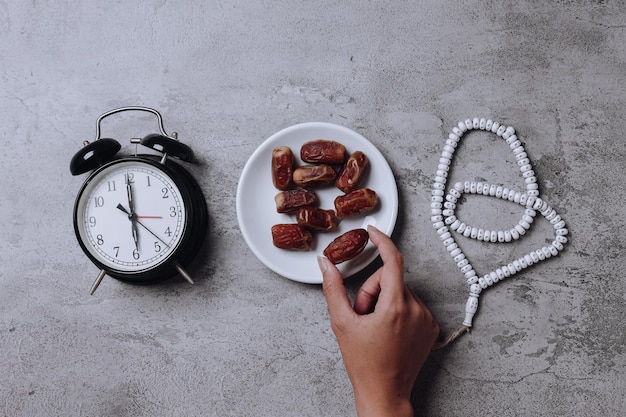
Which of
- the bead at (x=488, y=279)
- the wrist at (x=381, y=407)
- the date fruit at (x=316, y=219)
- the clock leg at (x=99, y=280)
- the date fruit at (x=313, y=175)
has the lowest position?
the wrist at (x=381, y=407)

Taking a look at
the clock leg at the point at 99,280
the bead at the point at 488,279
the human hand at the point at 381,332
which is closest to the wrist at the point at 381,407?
the human hand at the point at 381,332

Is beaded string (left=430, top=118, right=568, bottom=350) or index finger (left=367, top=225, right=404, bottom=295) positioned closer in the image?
index finger (left=367, top=225, right=404, bottom=295)

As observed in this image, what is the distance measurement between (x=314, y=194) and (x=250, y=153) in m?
0.22

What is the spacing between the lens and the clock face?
144cm

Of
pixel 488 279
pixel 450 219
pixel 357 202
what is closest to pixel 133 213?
pixel 357 202

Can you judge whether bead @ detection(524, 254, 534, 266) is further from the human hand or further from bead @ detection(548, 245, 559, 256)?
the human hand

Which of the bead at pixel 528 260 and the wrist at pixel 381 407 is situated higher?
the bead at pixel 528 260

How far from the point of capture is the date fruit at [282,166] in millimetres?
1471

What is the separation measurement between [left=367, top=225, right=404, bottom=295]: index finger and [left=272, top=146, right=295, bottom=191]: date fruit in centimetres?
27

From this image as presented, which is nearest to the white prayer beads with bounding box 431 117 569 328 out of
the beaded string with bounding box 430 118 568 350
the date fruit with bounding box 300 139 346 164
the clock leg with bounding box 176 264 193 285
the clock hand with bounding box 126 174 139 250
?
the beaded string with bounding box 430 118 568 350

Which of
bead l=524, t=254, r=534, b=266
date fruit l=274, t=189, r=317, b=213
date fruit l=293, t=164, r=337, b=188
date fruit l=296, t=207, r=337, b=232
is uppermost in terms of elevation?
date fruit l=293, t=164, r=337, b=188

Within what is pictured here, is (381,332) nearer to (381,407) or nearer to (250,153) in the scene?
(381,407)

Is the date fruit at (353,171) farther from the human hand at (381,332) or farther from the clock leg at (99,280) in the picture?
the clock leg at (99,280)

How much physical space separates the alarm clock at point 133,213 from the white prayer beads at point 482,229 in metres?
0.65
